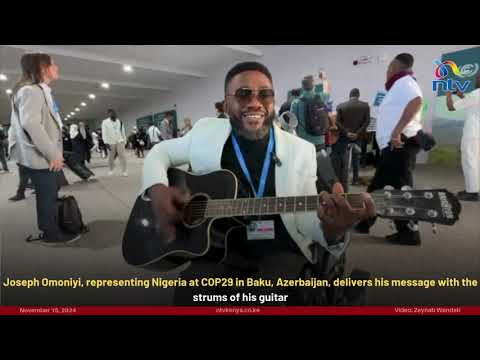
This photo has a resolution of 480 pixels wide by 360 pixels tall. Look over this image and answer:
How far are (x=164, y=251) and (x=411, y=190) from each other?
1.05m

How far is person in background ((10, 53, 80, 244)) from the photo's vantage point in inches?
39.9

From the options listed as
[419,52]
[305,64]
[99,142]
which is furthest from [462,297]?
[99,142]

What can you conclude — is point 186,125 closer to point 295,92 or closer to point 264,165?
point 264,165

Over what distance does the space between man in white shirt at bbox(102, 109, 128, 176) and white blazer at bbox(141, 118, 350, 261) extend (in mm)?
695

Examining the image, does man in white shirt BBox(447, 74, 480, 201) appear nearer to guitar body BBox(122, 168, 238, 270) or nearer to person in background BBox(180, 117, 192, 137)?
guitar body BBox(122, 168, 238, 270)

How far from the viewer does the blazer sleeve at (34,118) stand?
3.42ft

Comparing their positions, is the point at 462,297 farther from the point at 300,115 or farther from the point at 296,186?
the point at 300,115

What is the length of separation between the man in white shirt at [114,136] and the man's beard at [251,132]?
3.41 ft

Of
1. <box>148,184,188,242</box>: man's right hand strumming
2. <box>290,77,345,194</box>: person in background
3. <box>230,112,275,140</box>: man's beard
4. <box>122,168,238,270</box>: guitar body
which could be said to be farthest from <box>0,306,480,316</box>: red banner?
<box>230,112,275,140</box>: man's beard

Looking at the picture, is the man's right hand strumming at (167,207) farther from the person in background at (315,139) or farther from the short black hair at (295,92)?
the short black hair at (295,92)

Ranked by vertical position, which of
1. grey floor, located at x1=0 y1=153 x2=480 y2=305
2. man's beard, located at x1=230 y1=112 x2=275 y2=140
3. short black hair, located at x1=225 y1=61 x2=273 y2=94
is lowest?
grey floor, located at x1=0 y1=153 x2=480 y2=305

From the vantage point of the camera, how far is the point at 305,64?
41.1 inches

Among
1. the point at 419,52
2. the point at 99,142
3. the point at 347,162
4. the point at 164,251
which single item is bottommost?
the point at 164,251

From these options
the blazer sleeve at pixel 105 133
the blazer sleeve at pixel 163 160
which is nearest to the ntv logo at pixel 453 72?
the blazer sleeve at pixel 163 160
